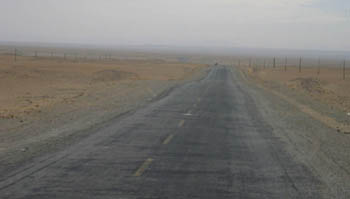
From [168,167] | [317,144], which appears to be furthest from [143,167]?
[317,144]

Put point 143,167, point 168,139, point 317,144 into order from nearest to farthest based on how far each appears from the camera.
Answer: point 143,167, point 168,139, point 317,144

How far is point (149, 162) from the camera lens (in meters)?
10.3

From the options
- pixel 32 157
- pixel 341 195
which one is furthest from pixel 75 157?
pixel 341 195

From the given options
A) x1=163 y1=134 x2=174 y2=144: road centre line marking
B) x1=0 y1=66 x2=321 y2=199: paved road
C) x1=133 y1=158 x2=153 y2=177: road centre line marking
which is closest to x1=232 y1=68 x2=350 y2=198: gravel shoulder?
x1=0 y1=66 x2=321 y2=199: paved road

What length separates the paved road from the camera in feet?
26.2

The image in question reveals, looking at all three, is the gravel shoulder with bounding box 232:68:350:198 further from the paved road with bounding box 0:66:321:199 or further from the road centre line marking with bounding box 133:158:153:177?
the road centre line marking with bounding box 133:158:153:177

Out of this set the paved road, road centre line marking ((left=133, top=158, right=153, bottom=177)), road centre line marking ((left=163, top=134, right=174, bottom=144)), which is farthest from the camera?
road centre line marking ((left=163, top=134, right=174, bottom=144))

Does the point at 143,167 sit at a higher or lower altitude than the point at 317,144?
higher

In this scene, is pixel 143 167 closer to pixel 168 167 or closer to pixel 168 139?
pixel 168 167

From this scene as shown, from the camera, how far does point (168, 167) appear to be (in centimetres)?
987

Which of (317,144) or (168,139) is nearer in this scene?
(168,139)

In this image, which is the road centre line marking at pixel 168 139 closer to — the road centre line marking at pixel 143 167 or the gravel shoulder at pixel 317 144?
the road centre line marking at pixel 143 167

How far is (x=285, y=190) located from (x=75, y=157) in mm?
4870

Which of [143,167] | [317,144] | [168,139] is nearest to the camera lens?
[143,167]
